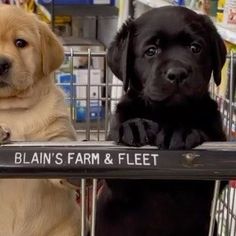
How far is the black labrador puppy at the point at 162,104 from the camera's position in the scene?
109 cm

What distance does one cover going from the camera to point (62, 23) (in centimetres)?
326

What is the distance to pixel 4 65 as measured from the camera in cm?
110

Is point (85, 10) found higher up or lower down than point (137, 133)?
lower down

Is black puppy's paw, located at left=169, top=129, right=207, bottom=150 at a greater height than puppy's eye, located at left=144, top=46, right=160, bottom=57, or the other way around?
puppy's eye, located at left=144, top=46, right=160, bottom=57

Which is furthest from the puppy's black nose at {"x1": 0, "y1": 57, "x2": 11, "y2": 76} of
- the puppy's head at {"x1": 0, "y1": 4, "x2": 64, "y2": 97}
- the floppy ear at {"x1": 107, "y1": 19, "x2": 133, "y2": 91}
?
the floppy ear at {"x1": 107, "y1": 19, "x2": 133, "y2": 91}

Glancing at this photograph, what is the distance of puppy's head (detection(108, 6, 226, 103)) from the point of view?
3.44 ft

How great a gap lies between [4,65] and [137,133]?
0.31 metres

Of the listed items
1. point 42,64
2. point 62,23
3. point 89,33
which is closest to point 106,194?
point 42,64

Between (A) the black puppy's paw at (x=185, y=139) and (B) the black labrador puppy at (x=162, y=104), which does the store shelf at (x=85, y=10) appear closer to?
(B) the black labrador puppy at (x=162, y=104)

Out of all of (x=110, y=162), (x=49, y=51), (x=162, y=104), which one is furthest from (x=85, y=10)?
(x=110, y=162)

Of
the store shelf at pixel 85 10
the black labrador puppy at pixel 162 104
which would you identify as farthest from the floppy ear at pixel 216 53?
the store shelf at pixel 85 10

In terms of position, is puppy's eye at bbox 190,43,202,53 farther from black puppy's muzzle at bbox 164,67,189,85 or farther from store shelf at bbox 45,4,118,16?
store shelf at bbox 45,4,118,16

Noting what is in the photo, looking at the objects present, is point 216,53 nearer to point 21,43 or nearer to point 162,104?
point 162,104

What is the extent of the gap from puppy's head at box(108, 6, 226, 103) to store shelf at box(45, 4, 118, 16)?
1938 millimetres
